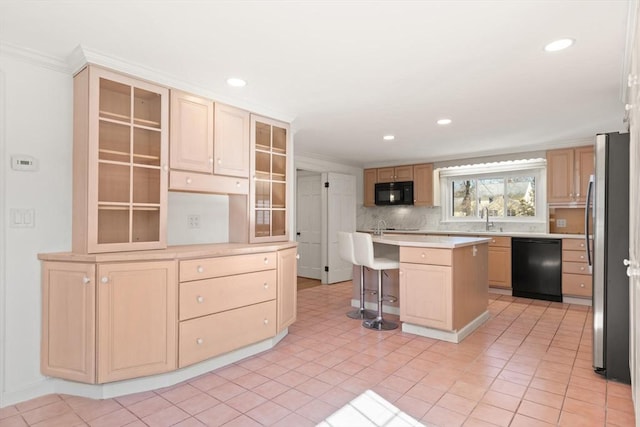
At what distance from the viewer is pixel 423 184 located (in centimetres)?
655

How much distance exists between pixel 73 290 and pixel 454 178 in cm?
598

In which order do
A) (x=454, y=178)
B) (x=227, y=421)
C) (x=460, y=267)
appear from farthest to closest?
(x=454, y=178) < (x=460, y=267) < (x=227, y=421)

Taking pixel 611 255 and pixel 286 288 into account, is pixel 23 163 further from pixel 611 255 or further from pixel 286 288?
pixel 611 255

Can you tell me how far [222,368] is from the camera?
2783 mm

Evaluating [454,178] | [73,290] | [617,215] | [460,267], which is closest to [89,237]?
[73,290]

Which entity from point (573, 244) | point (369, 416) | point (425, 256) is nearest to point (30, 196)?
point (369, 416)

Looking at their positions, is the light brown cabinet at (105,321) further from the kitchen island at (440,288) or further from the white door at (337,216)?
the white door at (337,216)

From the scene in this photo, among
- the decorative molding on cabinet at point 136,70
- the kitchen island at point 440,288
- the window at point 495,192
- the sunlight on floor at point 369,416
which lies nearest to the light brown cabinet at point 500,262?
the window at point 495,192

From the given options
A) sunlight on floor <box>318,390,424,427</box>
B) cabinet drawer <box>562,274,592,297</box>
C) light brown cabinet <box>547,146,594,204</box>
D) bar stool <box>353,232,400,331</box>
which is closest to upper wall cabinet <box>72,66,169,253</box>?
sunlight on floor <box>318,390,424,427</box>

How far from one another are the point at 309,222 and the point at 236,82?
4136mm

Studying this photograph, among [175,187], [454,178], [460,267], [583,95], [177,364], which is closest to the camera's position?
[177,364]

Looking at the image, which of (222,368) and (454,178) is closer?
(222,368)

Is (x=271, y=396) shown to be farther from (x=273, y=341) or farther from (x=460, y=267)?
(x=460, y=267)

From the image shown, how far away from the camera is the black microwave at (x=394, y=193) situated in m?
6.65
